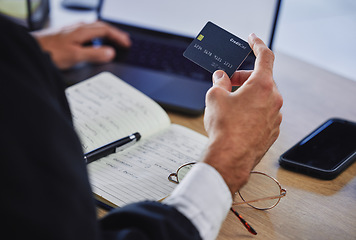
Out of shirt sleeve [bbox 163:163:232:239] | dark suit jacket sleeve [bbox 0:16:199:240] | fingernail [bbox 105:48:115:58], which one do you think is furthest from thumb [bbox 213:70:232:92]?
fingernail [bbox 105:48:115:58]

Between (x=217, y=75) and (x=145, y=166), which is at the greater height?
(x=217, y=75)

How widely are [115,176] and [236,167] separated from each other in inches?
7.8

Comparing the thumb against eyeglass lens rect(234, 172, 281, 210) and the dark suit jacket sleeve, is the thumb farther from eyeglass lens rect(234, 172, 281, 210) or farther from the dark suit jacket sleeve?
the dark suit jacket sleeve

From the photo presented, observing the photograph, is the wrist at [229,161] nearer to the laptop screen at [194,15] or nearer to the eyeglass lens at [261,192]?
the eyeglass lens at [261,192]

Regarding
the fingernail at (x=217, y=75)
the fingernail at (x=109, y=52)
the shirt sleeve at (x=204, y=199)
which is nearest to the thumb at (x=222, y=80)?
the fingernail at (x=217, y=75)

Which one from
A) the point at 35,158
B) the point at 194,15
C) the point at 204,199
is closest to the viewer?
the point at 35,158

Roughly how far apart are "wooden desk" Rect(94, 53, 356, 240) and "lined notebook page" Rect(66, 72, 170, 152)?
0.20 feet

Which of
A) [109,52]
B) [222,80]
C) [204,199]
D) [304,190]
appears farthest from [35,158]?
[109,52]

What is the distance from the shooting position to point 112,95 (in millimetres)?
827

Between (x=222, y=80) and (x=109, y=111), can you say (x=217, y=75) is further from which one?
(x=109, y=111)

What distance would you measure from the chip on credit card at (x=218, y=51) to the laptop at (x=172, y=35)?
0.60 feet

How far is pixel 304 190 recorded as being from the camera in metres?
0.65

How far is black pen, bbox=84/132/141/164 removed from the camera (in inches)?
25.3

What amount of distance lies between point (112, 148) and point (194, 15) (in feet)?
1.37
